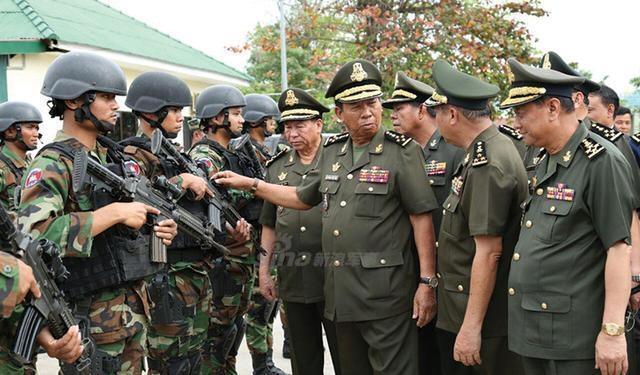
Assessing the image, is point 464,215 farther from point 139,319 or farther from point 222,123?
point 222,123

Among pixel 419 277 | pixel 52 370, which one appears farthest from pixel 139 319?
pixel 52 370

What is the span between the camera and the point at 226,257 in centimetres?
570

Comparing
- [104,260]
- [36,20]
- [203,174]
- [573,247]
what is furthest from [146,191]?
[36,20]

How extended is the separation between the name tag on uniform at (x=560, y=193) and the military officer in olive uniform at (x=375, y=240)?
103 centimetres

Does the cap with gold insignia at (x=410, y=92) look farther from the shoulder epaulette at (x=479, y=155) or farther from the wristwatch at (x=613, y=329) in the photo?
the wristwatch at (x=613, y=329)

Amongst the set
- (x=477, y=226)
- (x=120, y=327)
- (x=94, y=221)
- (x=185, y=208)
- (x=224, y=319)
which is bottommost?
(x=224, y=319)

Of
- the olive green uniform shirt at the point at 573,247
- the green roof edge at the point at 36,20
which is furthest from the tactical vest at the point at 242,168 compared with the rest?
the green roof edge at the point at 36,20

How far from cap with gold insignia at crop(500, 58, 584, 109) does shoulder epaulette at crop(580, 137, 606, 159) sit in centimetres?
23

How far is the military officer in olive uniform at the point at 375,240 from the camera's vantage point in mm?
4184

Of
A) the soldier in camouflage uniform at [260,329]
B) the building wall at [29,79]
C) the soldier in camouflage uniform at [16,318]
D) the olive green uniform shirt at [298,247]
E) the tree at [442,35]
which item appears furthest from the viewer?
the tree at [442,35]

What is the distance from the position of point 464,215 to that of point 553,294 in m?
0.76

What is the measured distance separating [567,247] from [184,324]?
261 cm

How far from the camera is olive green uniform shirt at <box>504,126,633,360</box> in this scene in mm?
3021

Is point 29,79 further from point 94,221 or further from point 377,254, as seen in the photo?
point 377,254
